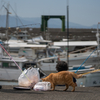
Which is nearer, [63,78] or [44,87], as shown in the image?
[63,78]

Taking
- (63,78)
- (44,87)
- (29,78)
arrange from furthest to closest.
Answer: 1. (29,78)
2. (44,87)
3. (63,78)

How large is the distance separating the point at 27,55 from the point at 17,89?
39.9 ft

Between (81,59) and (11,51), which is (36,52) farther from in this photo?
(81,59)

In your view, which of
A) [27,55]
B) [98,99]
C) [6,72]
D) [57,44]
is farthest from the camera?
[57,44]

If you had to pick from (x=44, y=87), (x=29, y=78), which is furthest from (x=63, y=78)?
(x=29, y=78)

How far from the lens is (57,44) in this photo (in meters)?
21.5

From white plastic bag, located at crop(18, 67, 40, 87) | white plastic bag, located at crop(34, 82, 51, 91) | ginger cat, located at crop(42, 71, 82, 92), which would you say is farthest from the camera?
white plastic bag, located at crop(18, 67, 40, 87)

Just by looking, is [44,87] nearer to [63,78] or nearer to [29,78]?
[63,78]

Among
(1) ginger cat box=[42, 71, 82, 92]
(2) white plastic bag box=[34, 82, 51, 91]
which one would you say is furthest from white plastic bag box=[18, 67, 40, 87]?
(1) ginger cat box=[42, 71, 82, 92]

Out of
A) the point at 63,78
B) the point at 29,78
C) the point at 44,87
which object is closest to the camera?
the point at 63,78

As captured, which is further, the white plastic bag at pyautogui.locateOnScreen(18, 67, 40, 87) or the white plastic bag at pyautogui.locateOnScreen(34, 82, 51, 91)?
the white plastic bag at pyautogui.locateOnScreen(18, 67, 40, 87)

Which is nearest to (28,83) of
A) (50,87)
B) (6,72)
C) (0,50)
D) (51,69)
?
(50,87)

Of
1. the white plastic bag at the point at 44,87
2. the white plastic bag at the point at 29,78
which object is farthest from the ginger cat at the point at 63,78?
the white plastic bag at the point at 29,78

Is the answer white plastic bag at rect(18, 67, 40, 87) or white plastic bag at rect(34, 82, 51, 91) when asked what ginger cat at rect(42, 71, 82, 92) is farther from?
white plastic bag at rect(18, 67, 40, 87)
